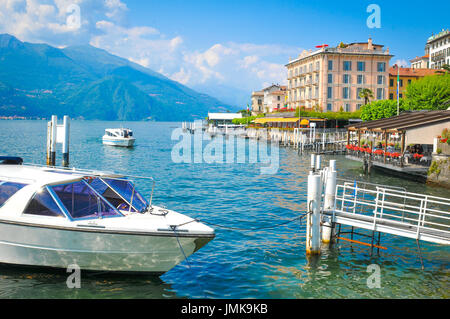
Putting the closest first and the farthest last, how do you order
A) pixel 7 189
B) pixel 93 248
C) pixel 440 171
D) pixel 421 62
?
pixel 93 248 → pixel 7 189 → pixel 440 171 → pixel 421 62

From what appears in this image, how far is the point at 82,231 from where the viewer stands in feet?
36.4

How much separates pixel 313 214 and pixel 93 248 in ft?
24.2

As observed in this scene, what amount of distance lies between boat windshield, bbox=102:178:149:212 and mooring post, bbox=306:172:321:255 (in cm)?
569

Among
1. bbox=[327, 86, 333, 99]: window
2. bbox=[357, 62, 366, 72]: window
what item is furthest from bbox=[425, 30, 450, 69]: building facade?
bbox=[327, 86, 333, 99]: window

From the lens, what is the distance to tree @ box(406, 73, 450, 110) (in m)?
57.1

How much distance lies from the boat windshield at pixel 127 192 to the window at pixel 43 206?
1817 millimetres

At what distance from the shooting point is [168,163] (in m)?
47.6

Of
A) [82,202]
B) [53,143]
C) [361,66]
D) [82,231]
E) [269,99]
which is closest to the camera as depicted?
[82,231]

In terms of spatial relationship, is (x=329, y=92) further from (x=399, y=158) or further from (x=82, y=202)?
(x=82, y=202)

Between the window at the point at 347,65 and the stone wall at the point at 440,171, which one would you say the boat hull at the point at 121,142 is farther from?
the stone wall at the point at 440,171

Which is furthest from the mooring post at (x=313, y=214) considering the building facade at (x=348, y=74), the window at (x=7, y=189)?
the building facade at (x=348, y=74)

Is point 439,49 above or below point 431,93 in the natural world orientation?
above

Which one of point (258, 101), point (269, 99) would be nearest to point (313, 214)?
point (269, 99)
